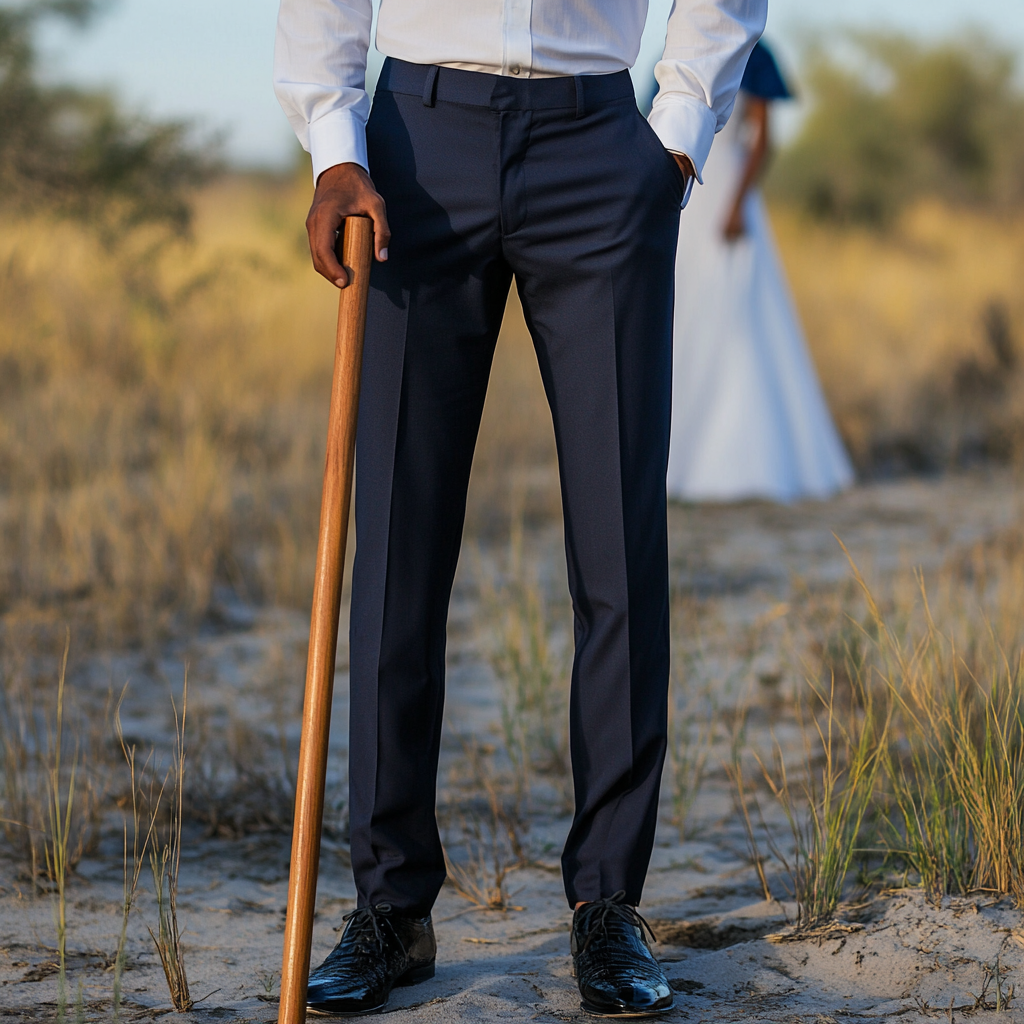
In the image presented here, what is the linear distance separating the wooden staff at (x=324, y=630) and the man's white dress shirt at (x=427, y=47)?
200 mm

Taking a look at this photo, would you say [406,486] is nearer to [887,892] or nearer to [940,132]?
[887,892]

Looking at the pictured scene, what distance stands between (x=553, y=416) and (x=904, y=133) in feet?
75.3

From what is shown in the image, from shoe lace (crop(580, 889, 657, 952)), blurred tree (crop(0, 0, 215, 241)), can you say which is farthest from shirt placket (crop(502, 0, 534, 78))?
blurred tree (crop(0, 0, 215, 241))

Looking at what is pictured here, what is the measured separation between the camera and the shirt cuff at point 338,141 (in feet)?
5.95

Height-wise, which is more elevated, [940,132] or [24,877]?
[940,132]

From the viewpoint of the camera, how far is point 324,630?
169 cm

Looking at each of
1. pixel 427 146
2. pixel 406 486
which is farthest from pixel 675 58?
pixel 406 486

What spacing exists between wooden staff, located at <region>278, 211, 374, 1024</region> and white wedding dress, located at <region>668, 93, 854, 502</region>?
14.2ft

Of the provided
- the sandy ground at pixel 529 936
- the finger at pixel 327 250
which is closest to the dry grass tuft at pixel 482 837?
the sandy ground at pixel 529 936

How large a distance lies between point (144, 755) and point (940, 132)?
77.4ft

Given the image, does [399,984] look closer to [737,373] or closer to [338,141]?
[338,141]

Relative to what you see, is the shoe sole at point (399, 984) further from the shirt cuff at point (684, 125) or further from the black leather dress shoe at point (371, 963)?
the shirt cuff at point (684, 125)

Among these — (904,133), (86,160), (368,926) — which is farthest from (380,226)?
(904,133)

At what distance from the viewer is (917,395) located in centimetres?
808
